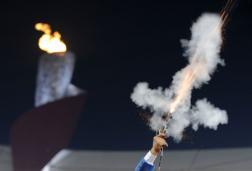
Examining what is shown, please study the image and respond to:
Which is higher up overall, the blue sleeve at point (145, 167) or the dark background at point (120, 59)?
the dark background at point (120, 59)

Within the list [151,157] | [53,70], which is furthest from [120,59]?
[151,157]

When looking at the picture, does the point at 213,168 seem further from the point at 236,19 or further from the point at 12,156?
the point at 12,156

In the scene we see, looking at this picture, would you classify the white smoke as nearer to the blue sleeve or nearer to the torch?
the torch

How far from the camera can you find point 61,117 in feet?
18.7

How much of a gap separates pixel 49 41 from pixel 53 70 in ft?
1.02

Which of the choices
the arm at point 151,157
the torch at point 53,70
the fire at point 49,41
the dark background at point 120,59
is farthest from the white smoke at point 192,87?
the arm at point 151,157

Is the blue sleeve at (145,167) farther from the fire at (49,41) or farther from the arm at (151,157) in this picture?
the fire at (49,41)

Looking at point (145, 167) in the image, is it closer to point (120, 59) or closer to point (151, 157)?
point (151, 157)

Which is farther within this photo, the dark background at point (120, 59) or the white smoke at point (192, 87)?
the dark background at point (120, 59)

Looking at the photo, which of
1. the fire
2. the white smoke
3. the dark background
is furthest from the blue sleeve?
the fire

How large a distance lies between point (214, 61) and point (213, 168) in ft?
3.36

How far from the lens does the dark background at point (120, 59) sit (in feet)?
17.1

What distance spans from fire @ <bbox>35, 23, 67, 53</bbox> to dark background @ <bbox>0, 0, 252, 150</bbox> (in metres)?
0.06

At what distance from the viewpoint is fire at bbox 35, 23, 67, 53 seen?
18.4 ft
